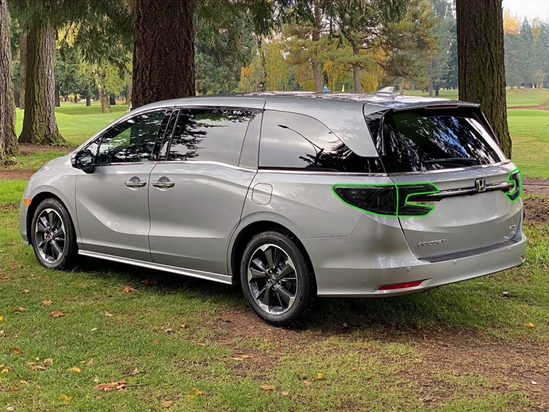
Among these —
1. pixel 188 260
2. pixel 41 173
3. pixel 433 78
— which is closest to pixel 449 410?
pixel 188 260

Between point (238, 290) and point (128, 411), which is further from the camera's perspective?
point (238, 290)

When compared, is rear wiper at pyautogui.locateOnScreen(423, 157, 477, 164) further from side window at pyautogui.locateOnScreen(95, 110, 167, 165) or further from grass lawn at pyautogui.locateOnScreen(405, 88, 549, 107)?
grass lawn at pyautogui.locateOnScreen(405, 88, 549, 107)

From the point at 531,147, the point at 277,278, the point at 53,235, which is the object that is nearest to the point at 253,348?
the point at 277,278

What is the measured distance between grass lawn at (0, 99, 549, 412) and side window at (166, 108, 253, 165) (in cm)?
123

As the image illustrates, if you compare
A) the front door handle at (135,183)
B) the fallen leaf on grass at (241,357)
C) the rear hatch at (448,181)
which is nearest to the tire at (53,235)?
the front door handle at (135,183)

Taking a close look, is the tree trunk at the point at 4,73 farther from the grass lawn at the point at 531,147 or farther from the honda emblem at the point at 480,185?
the grass lawn at the point at 531,147

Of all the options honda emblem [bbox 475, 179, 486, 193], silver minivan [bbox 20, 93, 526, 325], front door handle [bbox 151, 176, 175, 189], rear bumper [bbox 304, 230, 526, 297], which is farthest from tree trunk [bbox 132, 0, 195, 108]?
honda emblem [bbox 475, 179, 486, 193]

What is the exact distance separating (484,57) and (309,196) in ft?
16.1

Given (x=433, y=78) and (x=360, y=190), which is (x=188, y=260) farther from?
(x=433, y=78)

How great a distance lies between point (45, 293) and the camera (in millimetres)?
6145

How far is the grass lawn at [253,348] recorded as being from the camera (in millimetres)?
3990

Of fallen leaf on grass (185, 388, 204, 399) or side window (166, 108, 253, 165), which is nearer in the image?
fallen leaf on grass (185, 388, 204, 399)

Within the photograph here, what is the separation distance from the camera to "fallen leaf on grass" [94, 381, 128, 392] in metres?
4.09

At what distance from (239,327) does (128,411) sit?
5.16 ft
